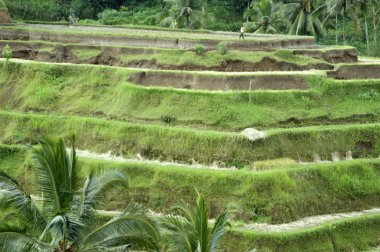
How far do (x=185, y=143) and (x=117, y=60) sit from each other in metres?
7.62

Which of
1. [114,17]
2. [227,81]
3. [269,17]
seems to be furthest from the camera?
[114,17]

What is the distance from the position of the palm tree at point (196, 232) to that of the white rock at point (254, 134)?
8377 mm

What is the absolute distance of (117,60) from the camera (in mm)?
30172

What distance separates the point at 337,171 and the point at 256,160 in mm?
2441

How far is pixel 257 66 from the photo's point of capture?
28281 mm

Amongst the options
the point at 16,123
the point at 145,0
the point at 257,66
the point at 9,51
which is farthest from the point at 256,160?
the point at 145,0

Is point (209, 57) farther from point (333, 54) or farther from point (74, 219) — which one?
point (74, 219)

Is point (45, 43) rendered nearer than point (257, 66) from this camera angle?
No

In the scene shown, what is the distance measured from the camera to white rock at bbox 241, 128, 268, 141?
23.3m

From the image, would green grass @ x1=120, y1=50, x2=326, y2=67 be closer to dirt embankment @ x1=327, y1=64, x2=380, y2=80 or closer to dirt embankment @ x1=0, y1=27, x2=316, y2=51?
dirt embankment @ x1=0, y1=27, x2=316, y2=51

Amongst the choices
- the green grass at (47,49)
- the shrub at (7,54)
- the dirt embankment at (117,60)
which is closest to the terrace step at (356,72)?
the dirt embankment at (117,60)

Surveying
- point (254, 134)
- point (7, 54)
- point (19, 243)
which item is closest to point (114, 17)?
point (7, 54)

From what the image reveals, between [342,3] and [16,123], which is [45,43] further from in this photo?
[342,3]

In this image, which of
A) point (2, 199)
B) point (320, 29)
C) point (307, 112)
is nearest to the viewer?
point (2, 199)
